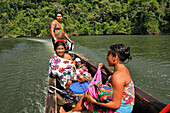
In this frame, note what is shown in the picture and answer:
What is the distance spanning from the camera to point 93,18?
44.1 m

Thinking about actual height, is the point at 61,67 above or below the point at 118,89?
below

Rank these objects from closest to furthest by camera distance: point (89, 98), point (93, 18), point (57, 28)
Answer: point (89, 98)
point (57, 28)
point (93, 18)

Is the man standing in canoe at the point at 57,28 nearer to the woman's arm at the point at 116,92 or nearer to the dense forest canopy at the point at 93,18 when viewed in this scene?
the woman's arm at the point at 116,92

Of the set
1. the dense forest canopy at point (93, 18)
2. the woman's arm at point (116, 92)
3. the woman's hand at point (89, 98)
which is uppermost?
the dense forest canopy at point (93, 18)

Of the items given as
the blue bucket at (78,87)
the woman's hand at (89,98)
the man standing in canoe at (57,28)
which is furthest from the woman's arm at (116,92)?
the man standing in canoe at (57,28)

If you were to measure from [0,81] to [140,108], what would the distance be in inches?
185

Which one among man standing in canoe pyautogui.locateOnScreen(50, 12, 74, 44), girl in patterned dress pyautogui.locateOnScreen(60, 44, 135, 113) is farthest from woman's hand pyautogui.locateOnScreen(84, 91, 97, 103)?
man standing in canoe pyautogui.locateOnScreen(50, 12, 74, 44)

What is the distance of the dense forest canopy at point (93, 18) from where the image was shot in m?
36.2

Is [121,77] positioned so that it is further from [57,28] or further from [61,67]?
[57,28]

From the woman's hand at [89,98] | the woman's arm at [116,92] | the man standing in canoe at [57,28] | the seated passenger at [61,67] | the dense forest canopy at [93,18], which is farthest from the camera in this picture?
the dense forest canopy at [93,18]

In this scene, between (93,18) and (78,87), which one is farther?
(93,18)

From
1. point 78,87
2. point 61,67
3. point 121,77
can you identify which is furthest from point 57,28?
point 121,77

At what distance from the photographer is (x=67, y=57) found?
3.05 meters

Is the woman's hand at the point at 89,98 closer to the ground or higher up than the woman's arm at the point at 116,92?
closer to the ground
